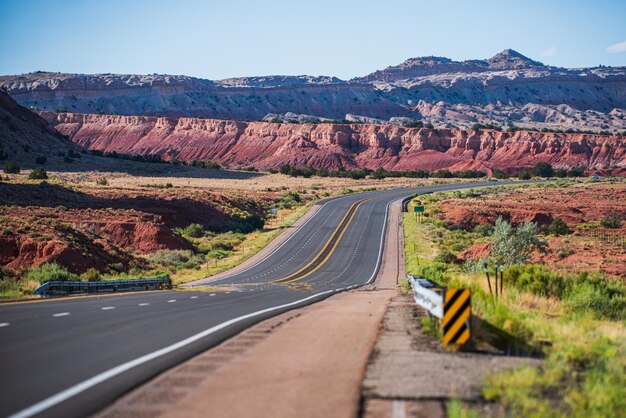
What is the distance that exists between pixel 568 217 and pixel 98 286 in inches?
2247

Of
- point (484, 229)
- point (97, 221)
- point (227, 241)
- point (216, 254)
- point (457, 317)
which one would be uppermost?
point (457, 317)

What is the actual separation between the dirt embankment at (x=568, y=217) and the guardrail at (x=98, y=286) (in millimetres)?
22609

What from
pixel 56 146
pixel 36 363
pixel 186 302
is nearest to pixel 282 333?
pixel 36 363

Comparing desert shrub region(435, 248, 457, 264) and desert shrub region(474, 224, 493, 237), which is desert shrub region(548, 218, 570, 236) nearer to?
desert shrub region(474, 224, 493, 237)

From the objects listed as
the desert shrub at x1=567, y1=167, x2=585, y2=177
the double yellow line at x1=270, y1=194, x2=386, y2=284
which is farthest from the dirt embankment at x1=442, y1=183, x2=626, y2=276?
the desert shrub at x1=567, y1=167, x2=585, y2=177

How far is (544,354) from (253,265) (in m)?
45.8

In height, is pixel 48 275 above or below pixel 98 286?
above

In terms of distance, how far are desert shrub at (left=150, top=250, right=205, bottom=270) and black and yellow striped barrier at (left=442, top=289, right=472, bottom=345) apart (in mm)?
43109

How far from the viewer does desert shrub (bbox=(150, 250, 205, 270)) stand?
5360 centimetres

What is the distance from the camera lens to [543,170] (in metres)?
159

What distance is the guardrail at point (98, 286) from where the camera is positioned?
24.4 m

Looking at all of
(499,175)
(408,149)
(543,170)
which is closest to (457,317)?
(499,175)

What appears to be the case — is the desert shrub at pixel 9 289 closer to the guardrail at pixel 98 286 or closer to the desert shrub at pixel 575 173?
the guardrail at pixel 98 286

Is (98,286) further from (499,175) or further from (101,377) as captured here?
(499,175)
